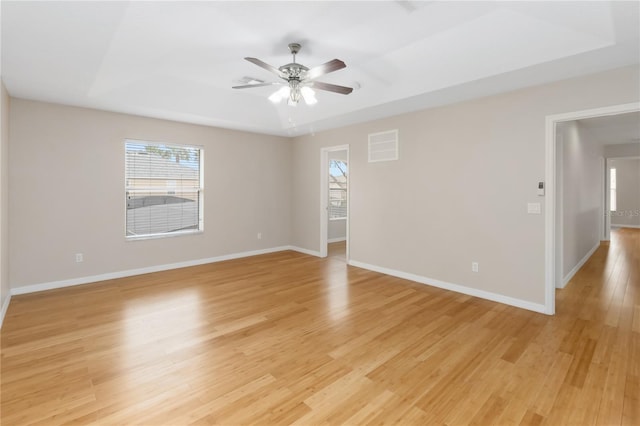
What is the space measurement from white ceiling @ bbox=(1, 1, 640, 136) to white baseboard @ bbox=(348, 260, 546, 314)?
96.8 inches

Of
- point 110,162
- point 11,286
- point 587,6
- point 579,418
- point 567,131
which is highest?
point 587,6

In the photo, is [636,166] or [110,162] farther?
[636,166]

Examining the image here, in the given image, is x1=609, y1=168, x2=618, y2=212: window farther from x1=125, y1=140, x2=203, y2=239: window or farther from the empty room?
x1=125, y1=140, x2=203, y2=239: window

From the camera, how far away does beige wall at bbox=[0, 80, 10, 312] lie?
3316 mm

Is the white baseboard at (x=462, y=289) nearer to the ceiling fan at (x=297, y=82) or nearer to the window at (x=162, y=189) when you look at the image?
the ceiling fan at (x=297, y=82)

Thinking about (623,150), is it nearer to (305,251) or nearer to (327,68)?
(305,251)

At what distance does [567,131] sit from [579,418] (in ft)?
13.1

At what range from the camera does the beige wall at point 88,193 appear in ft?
13.1

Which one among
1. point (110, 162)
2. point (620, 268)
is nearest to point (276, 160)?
point (110, 162)

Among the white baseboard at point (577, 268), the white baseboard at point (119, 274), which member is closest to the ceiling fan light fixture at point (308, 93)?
the white baseboard at point (119, 274)

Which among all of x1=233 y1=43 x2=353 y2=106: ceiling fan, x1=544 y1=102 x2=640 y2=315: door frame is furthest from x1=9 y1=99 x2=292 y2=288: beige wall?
x1=544 y1=102 x2=640 y2=315: door frame

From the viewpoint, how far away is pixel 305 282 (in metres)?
4.58

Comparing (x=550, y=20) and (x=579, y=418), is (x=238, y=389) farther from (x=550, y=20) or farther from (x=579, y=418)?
(x=550, y=20)

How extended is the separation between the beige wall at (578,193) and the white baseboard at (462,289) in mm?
1280
